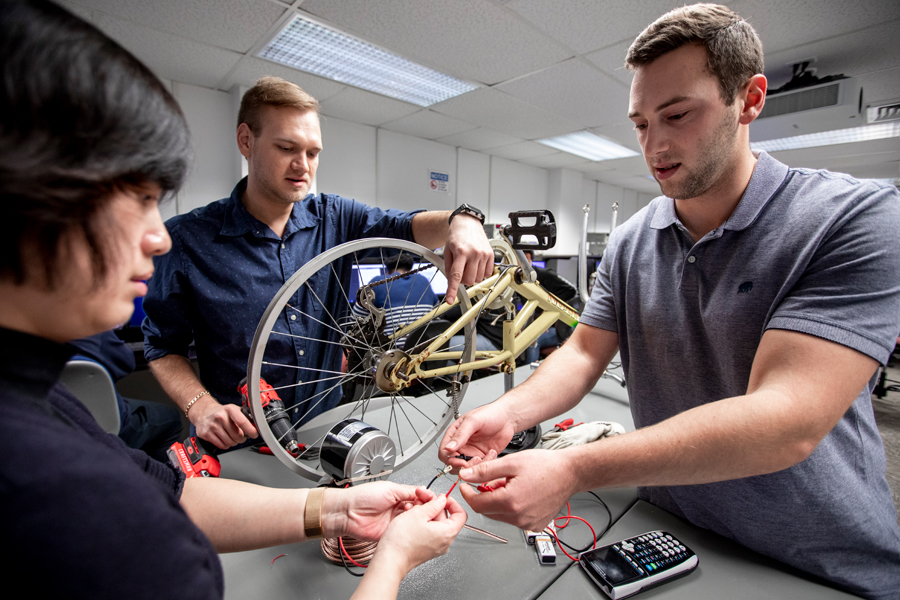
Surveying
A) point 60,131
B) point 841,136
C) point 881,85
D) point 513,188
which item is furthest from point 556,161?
point 60,131

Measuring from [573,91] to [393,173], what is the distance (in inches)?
79.0

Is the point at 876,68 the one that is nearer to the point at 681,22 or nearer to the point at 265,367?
the point at 681,22

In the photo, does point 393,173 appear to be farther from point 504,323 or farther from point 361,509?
point 361,509

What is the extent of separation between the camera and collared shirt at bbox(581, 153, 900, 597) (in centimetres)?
58

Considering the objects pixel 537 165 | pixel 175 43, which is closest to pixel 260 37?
pixel 175 43

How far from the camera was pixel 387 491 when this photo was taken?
0.67 meters

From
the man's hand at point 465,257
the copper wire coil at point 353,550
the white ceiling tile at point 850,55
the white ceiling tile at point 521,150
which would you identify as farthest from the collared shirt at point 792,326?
the white ceiling tile at point 521,150

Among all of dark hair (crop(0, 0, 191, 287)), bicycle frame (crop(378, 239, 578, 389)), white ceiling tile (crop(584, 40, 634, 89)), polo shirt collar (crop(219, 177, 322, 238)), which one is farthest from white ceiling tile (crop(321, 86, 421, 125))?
dark hair (crop(0, 0, 191, 287))

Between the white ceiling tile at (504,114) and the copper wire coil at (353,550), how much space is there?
3.11 meters

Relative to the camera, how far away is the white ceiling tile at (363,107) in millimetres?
3158

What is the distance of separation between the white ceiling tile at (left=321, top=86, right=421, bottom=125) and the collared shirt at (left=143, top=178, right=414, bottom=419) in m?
2.38

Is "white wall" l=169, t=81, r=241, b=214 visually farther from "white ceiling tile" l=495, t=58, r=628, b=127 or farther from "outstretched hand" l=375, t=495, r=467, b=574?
"outstretched hand" l=375, t=495, r=467, b=574

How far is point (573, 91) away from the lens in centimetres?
299

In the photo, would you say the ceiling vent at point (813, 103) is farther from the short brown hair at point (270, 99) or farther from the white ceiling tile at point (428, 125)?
the short brown hair at point (270, 99)
